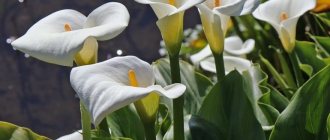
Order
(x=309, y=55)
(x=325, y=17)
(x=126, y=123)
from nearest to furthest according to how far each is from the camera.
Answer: (x=126, y=123), (x=309, y=55), (x=325, y=17)

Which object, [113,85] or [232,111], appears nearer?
[113,85]

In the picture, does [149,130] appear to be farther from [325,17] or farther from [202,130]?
[325,17]

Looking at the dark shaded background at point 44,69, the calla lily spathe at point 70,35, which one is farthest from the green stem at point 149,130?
the dark shaded background at point 44,69


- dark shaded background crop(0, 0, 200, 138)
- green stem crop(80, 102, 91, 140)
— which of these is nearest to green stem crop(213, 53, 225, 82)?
green stem crop(80, 102, 91, 140)

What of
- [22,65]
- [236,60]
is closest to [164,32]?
[236,60]

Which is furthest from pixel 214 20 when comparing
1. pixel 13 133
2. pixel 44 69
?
pixel 44 69

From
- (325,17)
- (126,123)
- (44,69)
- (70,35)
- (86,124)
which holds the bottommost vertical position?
(44,69)
